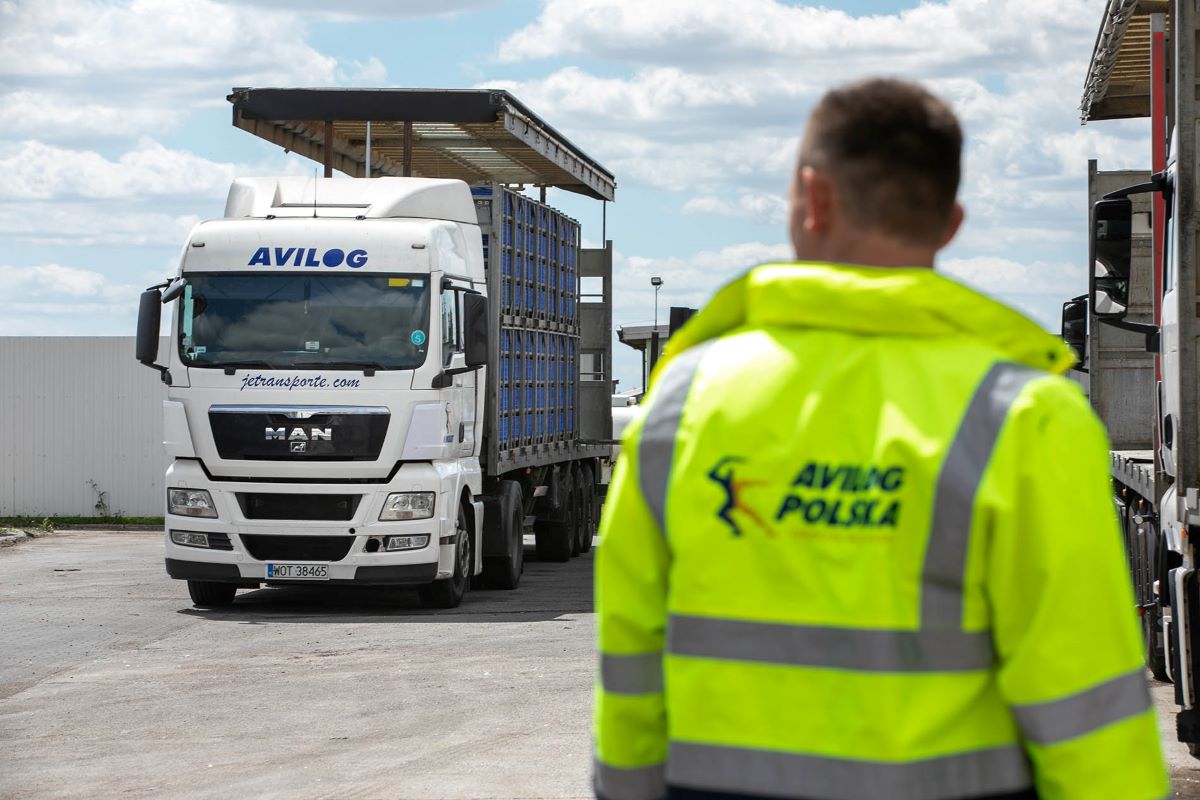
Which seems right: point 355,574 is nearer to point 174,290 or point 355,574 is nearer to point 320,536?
point 320,536

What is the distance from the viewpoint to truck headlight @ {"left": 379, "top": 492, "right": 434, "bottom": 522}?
565 inches

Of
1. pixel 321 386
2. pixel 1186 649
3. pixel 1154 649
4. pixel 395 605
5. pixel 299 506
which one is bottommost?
pixel 395 605

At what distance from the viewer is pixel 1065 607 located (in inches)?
92.4

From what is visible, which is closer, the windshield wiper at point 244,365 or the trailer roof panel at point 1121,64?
the trailer roof panel at point 1121,64

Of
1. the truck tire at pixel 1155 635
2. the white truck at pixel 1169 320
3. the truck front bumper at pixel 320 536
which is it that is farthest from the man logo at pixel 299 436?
the truck tire at pixel 1155 635

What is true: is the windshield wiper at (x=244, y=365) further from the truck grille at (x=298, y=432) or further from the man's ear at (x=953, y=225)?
the man's ear at (x=953, y=225)

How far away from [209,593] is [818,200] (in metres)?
13.5

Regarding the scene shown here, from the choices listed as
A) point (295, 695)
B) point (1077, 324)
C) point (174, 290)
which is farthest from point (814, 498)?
point (174, 290)

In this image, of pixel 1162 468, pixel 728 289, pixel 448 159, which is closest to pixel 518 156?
pixel 448 159

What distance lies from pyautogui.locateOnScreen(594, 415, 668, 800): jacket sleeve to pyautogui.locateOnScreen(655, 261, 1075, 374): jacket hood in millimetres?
297

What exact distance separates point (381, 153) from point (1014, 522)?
689 inches

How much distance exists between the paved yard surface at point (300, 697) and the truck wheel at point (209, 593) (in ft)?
0.52

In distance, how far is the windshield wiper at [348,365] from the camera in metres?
14.2

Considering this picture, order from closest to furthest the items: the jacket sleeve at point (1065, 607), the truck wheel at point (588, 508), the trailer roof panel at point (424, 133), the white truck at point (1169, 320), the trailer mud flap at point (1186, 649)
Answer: the jacket sleeve at point (1065, 607) < the trailer mud flap at point (1186, 649) < the white truck at point (1169, 320) < the trailer roof panel at point (424, 133) < the truck wheel at point (588, 508)
